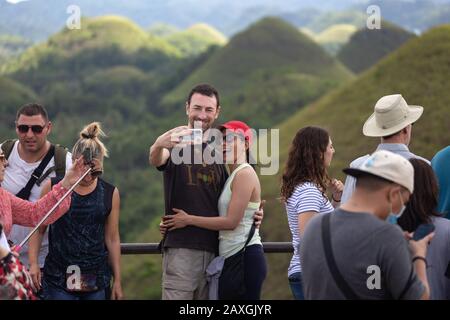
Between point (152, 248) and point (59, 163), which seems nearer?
point (59, 163)

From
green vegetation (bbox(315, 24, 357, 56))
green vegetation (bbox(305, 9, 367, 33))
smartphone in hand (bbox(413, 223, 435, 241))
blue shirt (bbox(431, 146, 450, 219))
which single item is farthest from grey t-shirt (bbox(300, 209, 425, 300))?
green vegetation (bbox(305, 9, 367, 33))

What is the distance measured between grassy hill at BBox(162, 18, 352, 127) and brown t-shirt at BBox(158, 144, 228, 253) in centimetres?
7612

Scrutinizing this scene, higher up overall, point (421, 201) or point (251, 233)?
point (421, 201)

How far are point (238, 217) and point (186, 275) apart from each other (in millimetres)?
452

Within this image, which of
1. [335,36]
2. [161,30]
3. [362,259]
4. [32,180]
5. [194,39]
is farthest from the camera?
[161,30]

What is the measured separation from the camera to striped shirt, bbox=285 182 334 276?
5.27 m

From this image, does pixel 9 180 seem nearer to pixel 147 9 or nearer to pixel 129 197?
pixel 129 197

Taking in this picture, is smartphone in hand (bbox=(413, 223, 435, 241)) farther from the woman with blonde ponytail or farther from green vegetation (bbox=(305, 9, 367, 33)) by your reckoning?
green vegetation (bbox=(305, 9, 367, 33))

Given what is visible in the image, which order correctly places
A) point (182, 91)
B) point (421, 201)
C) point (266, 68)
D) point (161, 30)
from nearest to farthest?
point (421, 201), point (266, 68), point (182, 91), point (161, 30)

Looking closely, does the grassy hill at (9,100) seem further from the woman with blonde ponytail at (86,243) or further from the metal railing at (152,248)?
the woman with blonde ponytail at (86,243)

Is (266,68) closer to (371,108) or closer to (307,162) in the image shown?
(371,108)

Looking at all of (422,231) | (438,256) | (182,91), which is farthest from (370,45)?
(422,231)

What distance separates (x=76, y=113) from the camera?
89250 mm

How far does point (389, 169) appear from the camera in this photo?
4059mm
